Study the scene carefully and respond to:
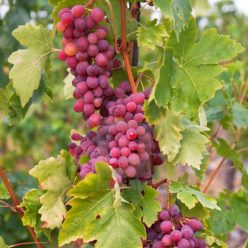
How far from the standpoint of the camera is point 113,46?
4.49 feet

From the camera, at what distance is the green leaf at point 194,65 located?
4.17 feet

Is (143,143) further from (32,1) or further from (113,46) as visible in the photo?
(32,1)

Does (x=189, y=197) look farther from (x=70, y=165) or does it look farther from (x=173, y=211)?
(x=70, y=165)

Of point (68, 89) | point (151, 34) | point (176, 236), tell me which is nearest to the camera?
point (176, 236)

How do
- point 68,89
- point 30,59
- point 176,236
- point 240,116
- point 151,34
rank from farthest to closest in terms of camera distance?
1. point 240,116
2. point 68,89
3. point 30,59
4. point 151,34
5. point 176,236

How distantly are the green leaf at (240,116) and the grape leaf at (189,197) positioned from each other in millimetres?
636

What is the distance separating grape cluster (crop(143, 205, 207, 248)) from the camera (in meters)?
1.21

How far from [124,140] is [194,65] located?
235 millimetres

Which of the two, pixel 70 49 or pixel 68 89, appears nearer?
pixel 70 49

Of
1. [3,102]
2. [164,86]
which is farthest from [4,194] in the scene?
[164,86]

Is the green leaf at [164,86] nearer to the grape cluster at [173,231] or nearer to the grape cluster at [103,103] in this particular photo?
the grape cluster at [103,103]

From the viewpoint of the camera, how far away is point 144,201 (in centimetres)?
128

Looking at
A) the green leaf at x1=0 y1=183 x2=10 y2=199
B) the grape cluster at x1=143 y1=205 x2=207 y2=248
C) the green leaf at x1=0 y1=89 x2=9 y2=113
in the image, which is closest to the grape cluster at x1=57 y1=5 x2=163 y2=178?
the grape cluster at x1=143 y1=205 x2=207 y2=248

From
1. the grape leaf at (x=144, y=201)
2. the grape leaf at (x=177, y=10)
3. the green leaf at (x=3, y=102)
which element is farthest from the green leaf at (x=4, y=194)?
the grape leaf at (x=177, y=10)
